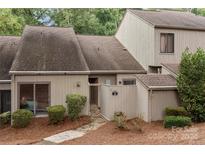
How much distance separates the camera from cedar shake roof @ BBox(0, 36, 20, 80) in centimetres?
1745

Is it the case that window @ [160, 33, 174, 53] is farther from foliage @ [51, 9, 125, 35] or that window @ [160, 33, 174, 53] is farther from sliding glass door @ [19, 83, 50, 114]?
sliding glass door @ [19, 83, 50, 114]

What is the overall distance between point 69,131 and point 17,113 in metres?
2.97

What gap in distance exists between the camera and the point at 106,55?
21.1 meters

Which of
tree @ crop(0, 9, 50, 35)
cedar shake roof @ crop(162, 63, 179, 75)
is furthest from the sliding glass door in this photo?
tree @ crop(0, 9, 50, 35)

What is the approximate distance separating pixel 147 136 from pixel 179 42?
9.10 meters

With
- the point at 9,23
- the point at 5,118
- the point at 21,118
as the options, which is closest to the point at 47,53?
the point at 21,118

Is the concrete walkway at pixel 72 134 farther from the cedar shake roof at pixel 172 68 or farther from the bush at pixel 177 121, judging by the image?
the cedar shake roof at pixel 172 68

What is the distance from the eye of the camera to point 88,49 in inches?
837

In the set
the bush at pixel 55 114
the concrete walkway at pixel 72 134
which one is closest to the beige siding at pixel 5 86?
the bush at pixel 55 114

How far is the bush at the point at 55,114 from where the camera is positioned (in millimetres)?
15555

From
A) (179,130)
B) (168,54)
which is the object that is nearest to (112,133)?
(179,130)

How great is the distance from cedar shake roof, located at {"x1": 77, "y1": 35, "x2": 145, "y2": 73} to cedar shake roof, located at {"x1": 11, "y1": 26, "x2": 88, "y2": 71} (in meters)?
1.94

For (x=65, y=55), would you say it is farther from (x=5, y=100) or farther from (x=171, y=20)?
(x=171, y=20)

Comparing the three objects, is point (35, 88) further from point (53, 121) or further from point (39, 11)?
point (39, 11)
